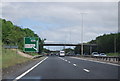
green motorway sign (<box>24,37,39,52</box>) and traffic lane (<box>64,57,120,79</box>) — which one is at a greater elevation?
green motorway sign (<box>24,37,39,52</box>)

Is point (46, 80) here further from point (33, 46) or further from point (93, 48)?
point (93, 48)

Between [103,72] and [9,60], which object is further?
[9,60]

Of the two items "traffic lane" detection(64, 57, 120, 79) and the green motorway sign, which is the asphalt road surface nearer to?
"traffic lane" detection(64, 57, 120, 79)

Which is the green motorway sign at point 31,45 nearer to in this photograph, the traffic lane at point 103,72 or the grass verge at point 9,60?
the grass verge at point 9,60

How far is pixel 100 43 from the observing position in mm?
143375

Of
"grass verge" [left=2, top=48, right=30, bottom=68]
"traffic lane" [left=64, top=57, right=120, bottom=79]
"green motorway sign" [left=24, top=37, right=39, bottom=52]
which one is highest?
"green motorway sign" [left=24, top=37, right=39, bottom=52]

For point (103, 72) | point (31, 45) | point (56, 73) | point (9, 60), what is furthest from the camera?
point (31, 45)

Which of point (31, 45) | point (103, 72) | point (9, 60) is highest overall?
point (31, 45)

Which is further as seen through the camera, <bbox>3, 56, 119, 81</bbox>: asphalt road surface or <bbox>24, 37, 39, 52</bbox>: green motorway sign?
<bbox>24, 37, 39, 52</bbox>: green motorway sign

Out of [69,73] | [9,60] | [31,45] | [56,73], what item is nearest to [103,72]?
[69,73]

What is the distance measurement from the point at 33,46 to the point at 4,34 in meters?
38.1

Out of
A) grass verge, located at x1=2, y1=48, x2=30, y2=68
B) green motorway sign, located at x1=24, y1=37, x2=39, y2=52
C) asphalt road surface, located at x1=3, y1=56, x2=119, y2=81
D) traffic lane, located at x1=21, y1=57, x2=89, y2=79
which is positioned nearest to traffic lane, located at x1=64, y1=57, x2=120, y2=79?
asphalt road surface, located at x1=3, y1=56, x2=119, y2=81

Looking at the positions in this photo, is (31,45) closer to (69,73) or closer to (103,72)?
(103,72)

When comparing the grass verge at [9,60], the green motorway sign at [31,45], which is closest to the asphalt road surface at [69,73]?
the grass verge at [9,60]
